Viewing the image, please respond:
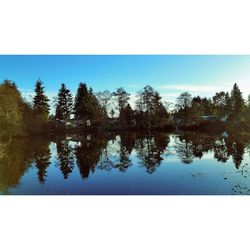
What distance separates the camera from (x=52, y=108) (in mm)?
12516

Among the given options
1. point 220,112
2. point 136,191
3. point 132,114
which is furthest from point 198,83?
point 136,191

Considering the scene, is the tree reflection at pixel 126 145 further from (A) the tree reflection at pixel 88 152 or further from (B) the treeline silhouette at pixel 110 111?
(A) the tree reflection at pixel 88 152

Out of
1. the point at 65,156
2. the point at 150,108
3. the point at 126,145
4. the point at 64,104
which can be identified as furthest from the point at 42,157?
the point at 150,108

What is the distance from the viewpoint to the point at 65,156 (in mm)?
13406

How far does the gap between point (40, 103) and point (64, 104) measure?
899 mm

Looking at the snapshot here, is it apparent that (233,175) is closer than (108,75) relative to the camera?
Yes

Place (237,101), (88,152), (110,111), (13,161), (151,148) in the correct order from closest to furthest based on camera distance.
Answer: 1. (237,101)
2. (13,161)
3. (110,111)
4. (151,148)
5. (88,152)

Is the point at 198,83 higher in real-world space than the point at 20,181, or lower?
higher

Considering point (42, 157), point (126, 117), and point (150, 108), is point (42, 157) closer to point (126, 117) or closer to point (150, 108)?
point (126, 117)

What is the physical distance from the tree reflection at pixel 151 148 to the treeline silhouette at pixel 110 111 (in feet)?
1.93

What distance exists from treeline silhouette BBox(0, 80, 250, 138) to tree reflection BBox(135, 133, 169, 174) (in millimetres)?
587
